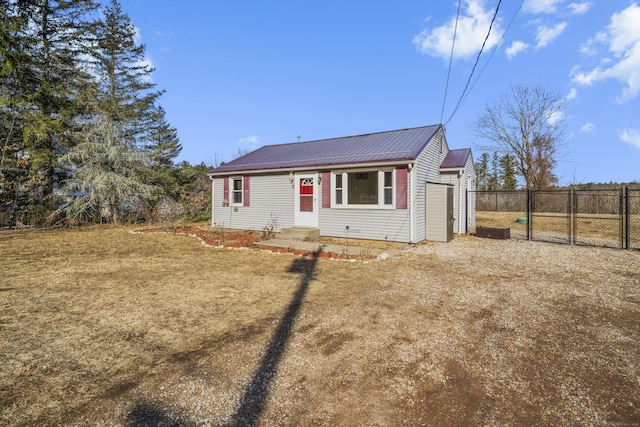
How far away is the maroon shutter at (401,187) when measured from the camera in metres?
9.82

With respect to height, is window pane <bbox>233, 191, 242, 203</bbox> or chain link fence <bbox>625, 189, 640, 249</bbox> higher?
window pane <bbox>233, 191, 242, 203</bbox>

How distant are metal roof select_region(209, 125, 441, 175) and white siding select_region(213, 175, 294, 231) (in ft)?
1.98

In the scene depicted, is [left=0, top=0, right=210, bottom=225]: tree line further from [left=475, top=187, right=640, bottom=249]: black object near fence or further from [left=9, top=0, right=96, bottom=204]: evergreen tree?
[left=475, top=187, right=640, bottom=249]: black object near fence

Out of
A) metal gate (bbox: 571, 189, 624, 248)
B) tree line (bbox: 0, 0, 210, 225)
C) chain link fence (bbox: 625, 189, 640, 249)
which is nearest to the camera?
metal gate (bbox: 571, 189, 624, 248)

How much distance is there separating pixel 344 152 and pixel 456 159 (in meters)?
4.95

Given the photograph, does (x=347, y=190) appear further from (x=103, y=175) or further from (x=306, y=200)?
(x=103, y=175)

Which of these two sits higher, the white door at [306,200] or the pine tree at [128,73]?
the pine tree at [128,73]

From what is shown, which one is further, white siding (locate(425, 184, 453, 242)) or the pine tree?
the pine tree

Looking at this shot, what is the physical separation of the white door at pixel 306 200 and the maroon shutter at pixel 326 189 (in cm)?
35

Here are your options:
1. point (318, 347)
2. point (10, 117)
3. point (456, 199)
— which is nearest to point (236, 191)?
point (456, 199)

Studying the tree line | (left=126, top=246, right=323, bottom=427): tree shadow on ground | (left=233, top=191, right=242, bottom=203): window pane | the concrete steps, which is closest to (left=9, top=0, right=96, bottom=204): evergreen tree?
the tree line

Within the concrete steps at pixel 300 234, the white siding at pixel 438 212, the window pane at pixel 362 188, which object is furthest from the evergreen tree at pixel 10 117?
the white siding at pixel 438 212

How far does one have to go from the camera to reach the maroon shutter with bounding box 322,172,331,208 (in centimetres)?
1118

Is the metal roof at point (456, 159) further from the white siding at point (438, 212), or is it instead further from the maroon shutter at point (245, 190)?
the maroon shutter at point (245, 190)
